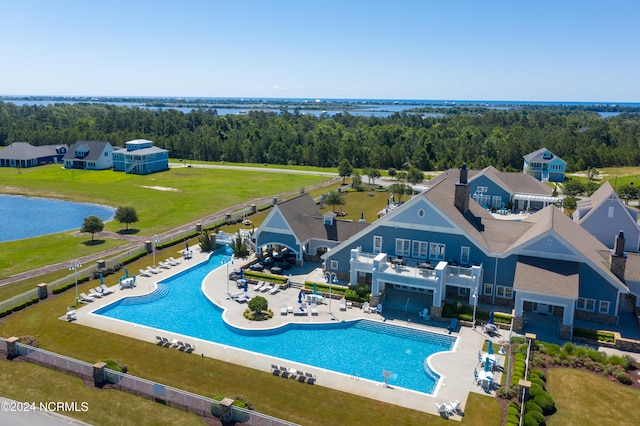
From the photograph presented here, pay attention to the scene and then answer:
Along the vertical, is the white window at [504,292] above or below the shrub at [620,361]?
above

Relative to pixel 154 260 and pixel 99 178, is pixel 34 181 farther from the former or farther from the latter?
pixel 154 260

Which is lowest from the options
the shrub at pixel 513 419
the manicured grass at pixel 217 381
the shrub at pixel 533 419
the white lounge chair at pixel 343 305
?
the manicured grass at pixel 217 381

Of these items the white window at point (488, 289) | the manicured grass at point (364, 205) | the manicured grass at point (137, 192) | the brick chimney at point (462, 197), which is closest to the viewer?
the white window at point (488, 289)

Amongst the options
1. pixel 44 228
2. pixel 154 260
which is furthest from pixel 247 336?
pixel 44 228

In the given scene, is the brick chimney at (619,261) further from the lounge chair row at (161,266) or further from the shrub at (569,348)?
the lounge chair row at (161,266)

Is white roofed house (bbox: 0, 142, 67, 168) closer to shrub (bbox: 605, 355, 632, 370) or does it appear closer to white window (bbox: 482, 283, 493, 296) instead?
white window (bbox: 482, 283, 493, 296)

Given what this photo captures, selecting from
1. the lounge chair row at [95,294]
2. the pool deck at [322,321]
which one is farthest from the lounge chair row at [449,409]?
the lounge chair row at [95,294]

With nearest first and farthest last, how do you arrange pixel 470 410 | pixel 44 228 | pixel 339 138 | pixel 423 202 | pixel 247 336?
pixel 470 410
pixel 247 336
pixel 423 202
pixel 44 228
pixel 339 138
